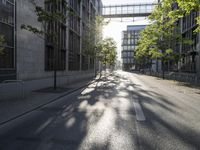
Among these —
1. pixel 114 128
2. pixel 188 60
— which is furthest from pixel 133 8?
pixel 114 128

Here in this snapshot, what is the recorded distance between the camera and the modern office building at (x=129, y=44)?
114875 mm

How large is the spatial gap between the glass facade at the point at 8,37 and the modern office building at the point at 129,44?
10428 cm

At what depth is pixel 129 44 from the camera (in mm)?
118062

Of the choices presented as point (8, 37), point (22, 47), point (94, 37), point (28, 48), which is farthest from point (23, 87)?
point (94, 37)

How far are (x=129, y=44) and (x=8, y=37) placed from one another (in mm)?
109358

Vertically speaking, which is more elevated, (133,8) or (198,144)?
(133,8)

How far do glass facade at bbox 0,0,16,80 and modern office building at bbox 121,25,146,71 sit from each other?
104283 millimetres

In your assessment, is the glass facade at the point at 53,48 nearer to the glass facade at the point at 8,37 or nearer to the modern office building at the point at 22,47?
the modern office building at the point at 22,47

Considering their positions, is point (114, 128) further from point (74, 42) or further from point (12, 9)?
point (74, 42)

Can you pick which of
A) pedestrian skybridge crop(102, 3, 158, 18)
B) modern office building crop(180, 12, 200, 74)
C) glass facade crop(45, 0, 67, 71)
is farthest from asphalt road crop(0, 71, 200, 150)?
pedestrian skybridge crop(102, 3, 158, 18)

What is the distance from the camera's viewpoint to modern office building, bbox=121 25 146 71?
11488cm

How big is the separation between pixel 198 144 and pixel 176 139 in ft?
1.67

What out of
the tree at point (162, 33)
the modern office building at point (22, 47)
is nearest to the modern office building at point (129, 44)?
the tree at point (162, 33)

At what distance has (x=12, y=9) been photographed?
13.2 meters
